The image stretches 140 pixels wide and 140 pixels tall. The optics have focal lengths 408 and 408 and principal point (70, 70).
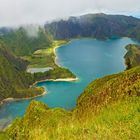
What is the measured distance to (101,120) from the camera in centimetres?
1403

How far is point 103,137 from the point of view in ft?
38.3

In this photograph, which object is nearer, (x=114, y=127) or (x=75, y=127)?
(x=114, y=127)

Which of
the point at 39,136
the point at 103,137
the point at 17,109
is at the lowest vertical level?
the point at 17,109

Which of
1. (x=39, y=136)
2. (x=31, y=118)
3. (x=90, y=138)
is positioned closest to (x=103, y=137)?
(x=90, y=138)

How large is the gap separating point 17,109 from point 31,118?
15465 cm

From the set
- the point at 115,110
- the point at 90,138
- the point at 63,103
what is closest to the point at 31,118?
the point at 115,110

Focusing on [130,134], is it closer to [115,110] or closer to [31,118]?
[115,110]

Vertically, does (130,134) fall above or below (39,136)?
above

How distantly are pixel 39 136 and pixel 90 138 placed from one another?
2.56 m

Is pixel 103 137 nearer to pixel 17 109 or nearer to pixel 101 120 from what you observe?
pixel 101 120

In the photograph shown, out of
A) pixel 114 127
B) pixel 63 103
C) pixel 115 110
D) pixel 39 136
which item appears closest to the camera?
pixel 114 127

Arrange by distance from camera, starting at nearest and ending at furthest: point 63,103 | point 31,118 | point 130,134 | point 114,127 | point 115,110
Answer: point 130,134 < point 114,127 < point 115,110 < point 31,118 < point 63,103

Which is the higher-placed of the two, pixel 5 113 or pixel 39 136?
pixel 39 136

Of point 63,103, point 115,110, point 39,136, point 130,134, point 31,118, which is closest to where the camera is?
point 130,134
